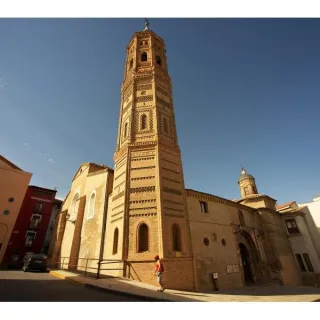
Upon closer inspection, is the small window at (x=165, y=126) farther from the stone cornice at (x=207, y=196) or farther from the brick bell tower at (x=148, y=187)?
the stone cornice at (x=207, y=196)

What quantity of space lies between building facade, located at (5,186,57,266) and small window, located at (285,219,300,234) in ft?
97.5

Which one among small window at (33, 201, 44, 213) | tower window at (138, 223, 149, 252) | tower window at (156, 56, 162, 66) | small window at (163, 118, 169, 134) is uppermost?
tower window at (156, 56, 162, 66)

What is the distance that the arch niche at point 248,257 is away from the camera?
16328 millimetres

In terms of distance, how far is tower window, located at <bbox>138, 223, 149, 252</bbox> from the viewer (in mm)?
10986

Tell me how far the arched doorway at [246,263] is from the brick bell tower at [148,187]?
778 cm

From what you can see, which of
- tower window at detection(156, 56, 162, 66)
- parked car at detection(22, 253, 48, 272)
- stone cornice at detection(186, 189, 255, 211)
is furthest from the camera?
tower window at detection(156, 56, 162, 66)

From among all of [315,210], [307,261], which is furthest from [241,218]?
[315,210]

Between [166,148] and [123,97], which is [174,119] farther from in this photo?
[123,97]

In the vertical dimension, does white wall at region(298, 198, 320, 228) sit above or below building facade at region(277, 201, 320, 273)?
above

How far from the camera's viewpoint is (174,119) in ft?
54.1

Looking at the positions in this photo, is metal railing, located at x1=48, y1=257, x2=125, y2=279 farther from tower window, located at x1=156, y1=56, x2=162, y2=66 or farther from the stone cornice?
tower window, located at x1=156, y1=56, x2=162, y2=66

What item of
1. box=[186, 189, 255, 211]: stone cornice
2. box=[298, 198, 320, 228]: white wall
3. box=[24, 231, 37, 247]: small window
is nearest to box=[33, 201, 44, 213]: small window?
box=[24, 231, 37, 247]: small window

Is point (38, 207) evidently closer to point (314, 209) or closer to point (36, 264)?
point (36, 264)

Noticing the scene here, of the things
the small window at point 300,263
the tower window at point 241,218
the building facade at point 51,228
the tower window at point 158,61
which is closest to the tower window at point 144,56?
the tower window at point 158,61
